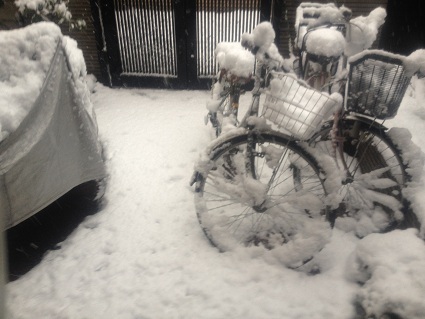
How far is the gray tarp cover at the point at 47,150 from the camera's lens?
2561 mm

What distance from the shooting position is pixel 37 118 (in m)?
2.68

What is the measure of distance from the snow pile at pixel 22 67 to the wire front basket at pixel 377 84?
7.85ft

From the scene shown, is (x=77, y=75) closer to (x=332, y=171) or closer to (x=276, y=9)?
(x=332, y=171)

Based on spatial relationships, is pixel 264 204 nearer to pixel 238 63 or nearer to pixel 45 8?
pixel 238 63

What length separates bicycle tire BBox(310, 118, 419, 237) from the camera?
309 cm

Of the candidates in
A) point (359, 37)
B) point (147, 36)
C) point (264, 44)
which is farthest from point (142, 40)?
point (359, 37)

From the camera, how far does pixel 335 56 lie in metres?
2.70

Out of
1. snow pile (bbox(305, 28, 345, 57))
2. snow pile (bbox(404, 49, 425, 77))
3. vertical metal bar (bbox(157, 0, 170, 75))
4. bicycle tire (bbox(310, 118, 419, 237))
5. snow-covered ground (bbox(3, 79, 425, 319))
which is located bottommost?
snow-covered ground (bbox(3, 79, 425, 319))

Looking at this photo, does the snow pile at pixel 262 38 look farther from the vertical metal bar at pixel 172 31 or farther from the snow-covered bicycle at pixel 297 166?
the vertical metal bar at pixel 172 31

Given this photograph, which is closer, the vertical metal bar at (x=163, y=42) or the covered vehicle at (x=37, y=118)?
the covered vehicle at (x=37, y=118)

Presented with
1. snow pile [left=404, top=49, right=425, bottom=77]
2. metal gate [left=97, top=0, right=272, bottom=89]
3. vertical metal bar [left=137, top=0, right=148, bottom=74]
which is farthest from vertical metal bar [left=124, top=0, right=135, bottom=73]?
snow pile [left=404, top=49, right=425, bottom=77]

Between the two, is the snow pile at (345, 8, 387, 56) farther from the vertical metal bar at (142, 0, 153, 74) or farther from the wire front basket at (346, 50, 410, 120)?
the vertical metal bar at (142, 0, 153, 74)

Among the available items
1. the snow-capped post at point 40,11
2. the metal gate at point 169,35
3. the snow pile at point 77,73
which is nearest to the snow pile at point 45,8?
the snow-capped post at point 40,11

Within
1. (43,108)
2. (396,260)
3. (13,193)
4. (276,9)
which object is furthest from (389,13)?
(13,193)
